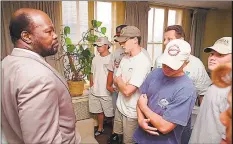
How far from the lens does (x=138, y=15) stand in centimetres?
414

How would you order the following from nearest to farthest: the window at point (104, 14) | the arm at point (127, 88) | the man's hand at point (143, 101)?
1. the man's hand at point (143, 101)
2. the arm at point (127, 88)
3. the window at point (104, 14)

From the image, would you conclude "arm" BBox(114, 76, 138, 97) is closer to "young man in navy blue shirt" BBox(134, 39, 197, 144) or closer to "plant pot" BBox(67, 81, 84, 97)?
"young man in navy blue shirt" BBox(134, 39, 197, 144)

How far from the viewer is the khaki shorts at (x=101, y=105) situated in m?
2.55

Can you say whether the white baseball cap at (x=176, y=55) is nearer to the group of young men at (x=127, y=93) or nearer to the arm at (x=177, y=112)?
the group of young men at (x=127, y=93)

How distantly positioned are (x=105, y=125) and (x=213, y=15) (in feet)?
16.5

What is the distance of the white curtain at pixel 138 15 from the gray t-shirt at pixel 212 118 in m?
3.28

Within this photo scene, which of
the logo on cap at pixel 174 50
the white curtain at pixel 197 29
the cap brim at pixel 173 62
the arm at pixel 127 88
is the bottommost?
the arm at pixel 127 88

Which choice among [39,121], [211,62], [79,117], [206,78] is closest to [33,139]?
[39,121]

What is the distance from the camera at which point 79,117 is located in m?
2.71

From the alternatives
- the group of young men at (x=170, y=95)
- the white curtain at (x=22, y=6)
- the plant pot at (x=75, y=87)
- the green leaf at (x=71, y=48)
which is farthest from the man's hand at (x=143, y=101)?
the white curtain at (x=22, y=6)

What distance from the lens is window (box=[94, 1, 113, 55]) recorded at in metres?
3.77

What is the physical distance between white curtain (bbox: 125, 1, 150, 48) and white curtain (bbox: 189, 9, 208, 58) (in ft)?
6.25

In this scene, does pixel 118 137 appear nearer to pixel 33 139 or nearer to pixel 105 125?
pixel 105 125

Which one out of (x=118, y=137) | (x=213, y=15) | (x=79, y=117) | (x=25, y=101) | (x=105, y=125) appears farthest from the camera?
(x=213, y=15)
